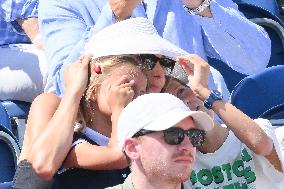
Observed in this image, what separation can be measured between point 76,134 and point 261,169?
0.66m

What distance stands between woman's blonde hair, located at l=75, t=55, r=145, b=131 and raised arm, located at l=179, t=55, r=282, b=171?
21 cm

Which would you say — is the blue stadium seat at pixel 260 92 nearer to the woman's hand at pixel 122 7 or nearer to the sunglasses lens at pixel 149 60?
the woman's hand at pixel 122 7

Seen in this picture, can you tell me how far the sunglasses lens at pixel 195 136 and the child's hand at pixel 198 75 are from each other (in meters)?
0.45

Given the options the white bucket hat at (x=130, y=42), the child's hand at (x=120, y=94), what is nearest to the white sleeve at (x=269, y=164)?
the white bucket hat at (x=130, y=42)

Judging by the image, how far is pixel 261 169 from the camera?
2834mm

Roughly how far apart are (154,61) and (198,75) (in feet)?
0.56

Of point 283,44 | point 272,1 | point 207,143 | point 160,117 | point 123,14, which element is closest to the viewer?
point 160,117

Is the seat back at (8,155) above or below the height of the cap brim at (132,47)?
below

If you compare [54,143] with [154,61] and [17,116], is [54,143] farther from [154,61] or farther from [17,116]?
[17,116]

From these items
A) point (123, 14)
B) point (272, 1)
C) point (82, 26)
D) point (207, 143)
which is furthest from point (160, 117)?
point (272, 1)

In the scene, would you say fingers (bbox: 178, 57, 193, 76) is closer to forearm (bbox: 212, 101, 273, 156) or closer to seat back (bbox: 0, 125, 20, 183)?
forearm (bbox: 212, 101, 273, 156)

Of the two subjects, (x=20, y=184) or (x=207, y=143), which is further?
(x=207, y=143)

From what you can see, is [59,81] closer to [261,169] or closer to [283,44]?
[261,169]

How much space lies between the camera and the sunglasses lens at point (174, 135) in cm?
229
